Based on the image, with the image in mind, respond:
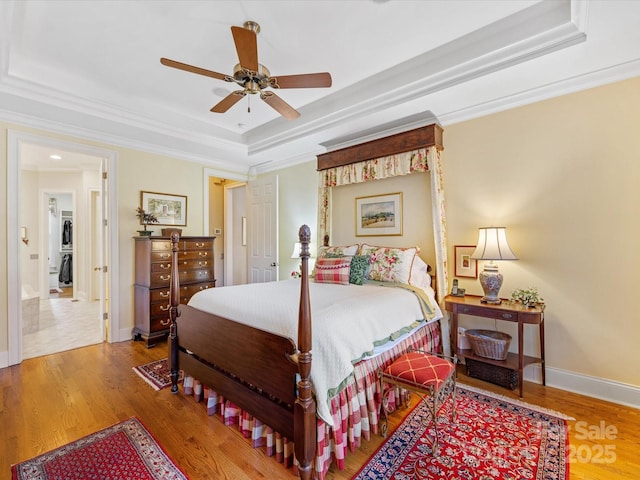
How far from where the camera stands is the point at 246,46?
1851mm

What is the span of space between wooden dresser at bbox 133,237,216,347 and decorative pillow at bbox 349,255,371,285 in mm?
2345

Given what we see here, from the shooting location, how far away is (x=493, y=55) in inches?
91.5

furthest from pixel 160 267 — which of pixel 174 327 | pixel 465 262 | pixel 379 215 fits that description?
pixel 465 262

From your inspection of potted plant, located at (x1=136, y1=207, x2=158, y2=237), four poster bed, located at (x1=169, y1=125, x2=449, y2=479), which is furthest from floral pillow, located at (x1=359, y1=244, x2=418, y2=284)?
potted plant, located at (x1=136, y1=207, x2=158, y2=237)

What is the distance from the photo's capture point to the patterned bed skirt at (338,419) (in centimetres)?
167

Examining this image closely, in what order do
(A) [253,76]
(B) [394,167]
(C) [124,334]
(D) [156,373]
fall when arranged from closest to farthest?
(A) [253,76]
(D) [156,373]
(B) [394,167]
(C) [124,334]

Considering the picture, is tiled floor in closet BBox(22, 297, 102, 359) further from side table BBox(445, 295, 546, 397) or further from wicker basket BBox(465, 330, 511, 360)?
wicker basket BBox(465, 330, 511, 360)

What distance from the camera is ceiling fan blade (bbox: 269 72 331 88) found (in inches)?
84.6

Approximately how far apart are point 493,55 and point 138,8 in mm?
2650

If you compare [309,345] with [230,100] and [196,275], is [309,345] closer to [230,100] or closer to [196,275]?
[230,100]

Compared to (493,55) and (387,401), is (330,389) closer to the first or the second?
(387,401)

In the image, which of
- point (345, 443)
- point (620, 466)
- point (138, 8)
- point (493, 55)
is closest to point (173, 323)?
point (345, 443)

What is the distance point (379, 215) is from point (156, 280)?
2963 millimetres

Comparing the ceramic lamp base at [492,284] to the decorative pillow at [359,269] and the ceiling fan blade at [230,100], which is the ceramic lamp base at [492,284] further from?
the ceiling fan blade at [230,100]
